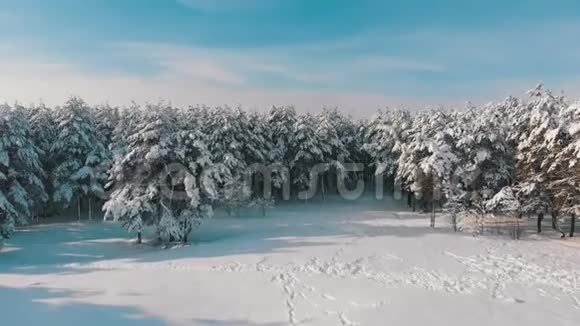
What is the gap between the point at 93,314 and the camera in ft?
41.8

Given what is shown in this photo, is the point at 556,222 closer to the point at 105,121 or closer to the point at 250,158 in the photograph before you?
the point at 250,158

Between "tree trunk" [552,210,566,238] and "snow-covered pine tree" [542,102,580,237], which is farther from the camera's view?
"tree trunk" [552,210,566,238]

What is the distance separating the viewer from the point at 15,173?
82.4 feet

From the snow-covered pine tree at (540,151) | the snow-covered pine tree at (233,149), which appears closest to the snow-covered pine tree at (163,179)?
the snow-covered pine tree at (233,149)

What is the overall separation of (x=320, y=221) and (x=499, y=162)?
1476 centimetres

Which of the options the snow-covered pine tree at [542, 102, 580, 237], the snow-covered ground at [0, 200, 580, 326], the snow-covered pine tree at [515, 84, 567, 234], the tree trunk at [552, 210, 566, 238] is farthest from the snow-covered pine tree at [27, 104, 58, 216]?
the tree trunk at [552, 210, 566, 238]

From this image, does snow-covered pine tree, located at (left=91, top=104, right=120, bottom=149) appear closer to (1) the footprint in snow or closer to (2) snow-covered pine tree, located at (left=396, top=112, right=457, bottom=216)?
(2) snow-covered pine tree, located at (left=396, top=112, right=457, bottom=216)

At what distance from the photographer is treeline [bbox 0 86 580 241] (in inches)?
941

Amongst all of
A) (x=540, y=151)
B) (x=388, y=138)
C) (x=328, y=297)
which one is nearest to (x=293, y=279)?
(x=328, y=297)

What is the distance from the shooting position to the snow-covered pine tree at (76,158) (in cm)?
3164

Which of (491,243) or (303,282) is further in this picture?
(491,243)

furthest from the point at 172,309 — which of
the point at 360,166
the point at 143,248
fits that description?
the point at 360,166

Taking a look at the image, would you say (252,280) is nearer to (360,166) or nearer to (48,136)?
(48,136)

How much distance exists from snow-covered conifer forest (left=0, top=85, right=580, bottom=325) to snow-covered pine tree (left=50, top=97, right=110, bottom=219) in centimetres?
15
